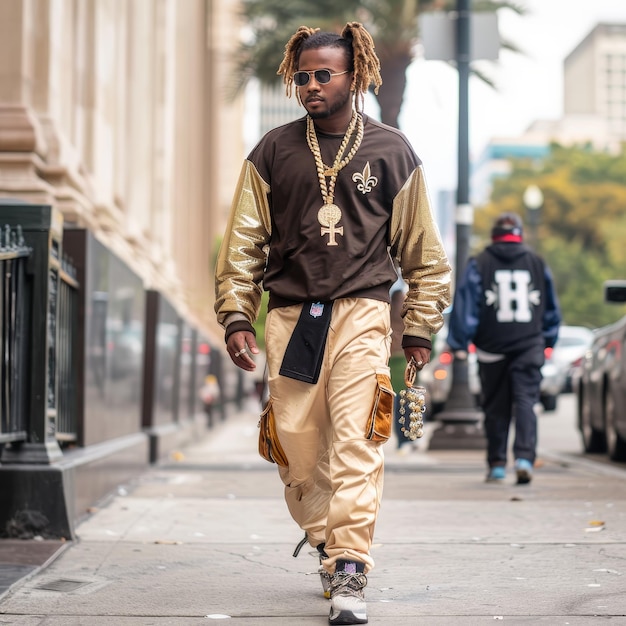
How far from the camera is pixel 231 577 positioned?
583 centimetres

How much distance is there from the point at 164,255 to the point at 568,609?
21.8 metres

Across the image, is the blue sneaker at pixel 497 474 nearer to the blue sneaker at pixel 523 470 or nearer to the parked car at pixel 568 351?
the blue sneaker at pixel 523 470

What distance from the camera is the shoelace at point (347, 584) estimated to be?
4.83m

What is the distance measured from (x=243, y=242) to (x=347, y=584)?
1.34m

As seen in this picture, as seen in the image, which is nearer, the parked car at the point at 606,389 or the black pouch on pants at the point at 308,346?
the black pouch on pants at the point at 308,346

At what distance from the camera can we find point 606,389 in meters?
13.3

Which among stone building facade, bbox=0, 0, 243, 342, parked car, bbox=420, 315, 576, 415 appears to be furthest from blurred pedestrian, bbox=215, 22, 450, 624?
parked car, bbox=420, 315, 576, 415

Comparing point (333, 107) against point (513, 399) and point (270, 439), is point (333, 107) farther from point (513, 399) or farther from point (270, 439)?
point (513, 399)

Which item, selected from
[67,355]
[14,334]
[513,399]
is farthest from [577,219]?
[14,334]

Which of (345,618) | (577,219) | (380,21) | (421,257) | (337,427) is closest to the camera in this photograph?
(345,618)

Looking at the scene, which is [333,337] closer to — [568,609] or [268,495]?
[568,609]

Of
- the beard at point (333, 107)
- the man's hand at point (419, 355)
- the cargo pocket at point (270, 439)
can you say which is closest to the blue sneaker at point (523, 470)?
the man's hand at point (419, 355)

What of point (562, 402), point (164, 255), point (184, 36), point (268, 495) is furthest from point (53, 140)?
point (184, 36)

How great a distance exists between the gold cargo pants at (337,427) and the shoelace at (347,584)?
0.19ft
